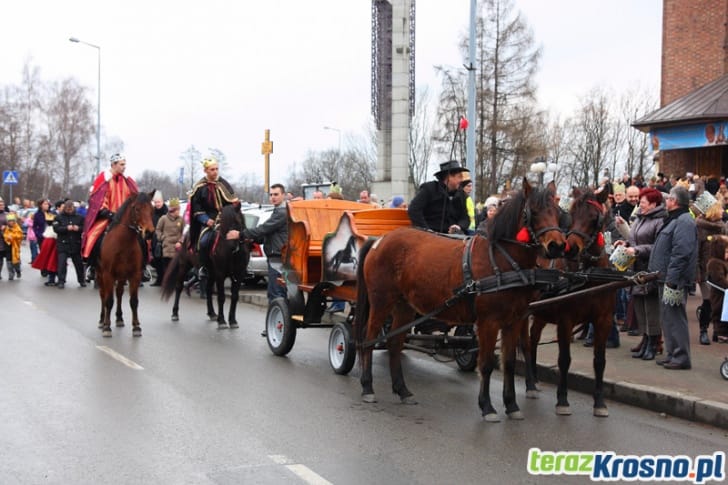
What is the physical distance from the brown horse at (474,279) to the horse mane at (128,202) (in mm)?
5122

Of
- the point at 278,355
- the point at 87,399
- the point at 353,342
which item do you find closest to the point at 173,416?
the point at 87,399

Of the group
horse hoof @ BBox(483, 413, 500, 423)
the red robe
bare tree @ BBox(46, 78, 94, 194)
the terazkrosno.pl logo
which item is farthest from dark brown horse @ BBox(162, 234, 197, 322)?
bare tree @ BBox(46, 78, 94, 194)

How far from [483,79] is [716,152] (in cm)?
1703

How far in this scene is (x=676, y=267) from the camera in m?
8.68

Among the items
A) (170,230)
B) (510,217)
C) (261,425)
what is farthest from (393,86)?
(261,425)

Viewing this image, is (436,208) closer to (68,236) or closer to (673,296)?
(673,296)

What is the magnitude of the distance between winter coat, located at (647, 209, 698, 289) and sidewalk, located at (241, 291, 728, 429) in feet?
3.35

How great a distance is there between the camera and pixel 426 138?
157 feet

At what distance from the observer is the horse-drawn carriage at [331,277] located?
29.5 feet

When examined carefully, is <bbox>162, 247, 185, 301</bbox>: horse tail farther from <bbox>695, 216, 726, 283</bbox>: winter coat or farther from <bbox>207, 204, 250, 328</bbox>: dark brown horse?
<bbox>695, 216, 726, 283</bbox>: winter coat

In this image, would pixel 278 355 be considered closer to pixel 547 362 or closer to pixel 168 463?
pixel 547 362

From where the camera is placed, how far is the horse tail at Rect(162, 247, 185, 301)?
43.8 ft

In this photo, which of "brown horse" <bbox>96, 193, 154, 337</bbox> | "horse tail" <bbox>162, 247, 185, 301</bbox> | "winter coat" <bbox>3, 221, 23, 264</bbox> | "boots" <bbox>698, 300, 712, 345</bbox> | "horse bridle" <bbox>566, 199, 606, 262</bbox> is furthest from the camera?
"winter coat" <bbox>3, 221, 23, 264</bbox>

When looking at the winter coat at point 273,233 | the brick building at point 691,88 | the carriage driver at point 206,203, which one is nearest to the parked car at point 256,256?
the carriage driver at point 206,203
